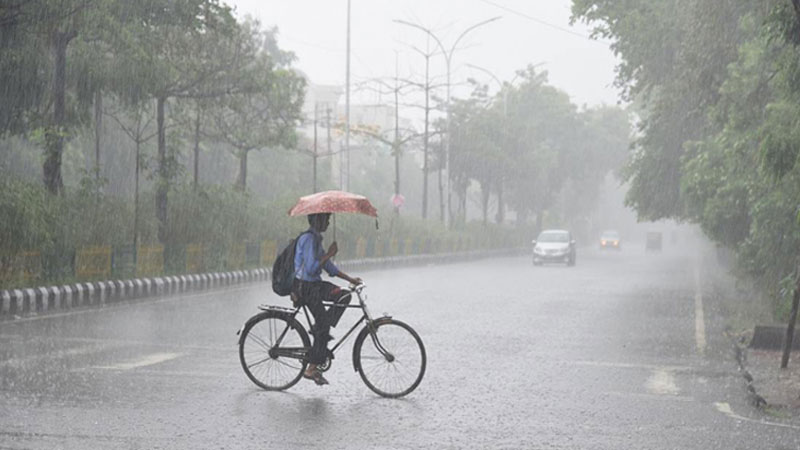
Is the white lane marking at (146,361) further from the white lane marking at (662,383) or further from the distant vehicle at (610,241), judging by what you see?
the distant vehicle at (610,241)

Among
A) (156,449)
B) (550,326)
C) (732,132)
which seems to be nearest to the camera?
(156,449)

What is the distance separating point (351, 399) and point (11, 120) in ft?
61.9

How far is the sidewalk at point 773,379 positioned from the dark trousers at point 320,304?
3781 mm

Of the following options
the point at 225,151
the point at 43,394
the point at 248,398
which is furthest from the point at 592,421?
the point at 225,151

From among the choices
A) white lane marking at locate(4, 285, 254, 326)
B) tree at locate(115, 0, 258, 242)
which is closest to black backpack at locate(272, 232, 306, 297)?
white lane marking at locate(4, 285, 254, 326)

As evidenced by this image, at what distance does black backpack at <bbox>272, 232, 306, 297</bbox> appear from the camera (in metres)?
9.88

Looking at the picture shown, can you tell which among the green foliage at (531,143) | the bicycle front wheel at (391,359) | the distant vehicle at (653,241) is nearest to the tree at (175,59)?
the bicycle front wheel at (391,359)

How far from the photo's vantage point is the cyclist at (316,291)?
32.4 ft

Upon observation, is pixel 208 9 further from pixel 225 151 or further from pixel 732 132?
pixel 225 151

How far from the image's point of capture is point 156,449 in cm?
723

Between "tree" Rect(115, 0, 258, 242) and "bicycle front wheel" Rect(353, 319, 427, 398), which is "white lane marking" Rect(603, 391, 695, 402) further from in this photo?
"tree" Rect(115, 0, 258, 242)

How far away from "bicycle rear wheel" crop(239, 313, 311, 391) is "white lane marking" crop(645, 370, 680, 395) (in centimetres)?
331

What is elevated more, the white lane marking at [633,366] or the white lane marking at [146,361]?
the white lane marking at [146,361]

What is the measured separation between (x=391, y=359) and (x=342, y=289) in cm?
75
